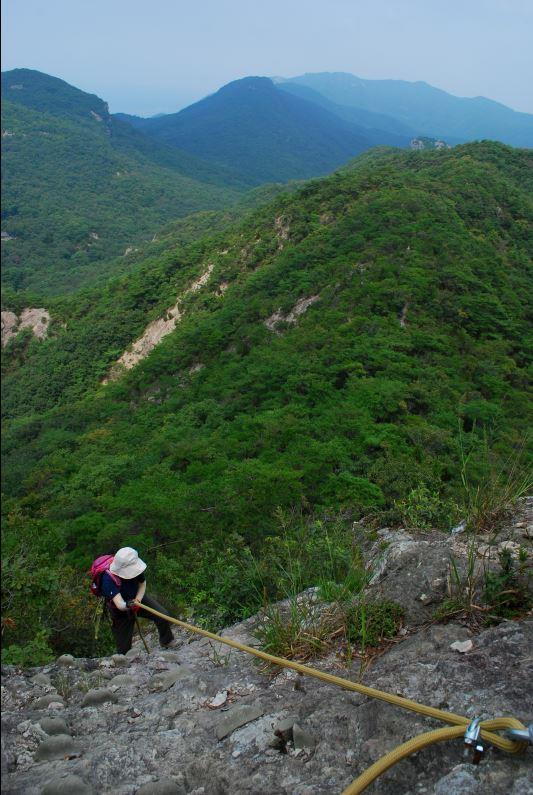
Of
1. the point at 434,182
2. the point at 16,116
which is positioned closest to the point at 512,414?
the point at 434,182

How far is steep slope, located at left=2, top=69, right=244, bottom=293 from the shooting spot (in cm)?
6781

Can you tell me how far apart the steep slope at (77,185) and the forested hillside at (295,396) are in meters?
29.4

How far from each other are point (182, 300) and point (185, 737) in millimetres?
27966

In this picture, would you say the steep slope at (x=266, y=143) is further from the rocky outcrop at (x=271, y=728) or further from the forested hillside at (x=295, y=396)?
the rocky outcrop at (x=271, y=728)

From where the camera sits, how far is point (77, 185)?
9375 cm

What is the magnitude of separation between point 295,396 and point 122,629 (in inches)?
402

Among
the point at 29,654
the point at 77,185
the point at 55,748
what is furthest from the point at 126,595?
the point at 77,185

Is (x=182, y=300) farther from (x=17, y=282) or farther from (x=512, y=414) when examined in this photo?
(x=17, y=282)

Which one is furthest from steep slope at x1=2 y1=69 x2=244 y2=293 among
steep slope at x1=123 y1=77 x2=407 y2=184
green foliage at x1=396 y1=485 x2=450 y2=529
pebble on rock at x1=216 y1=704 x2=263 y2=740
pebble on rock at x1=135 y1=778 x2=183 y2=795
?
pebble on rock at x1=135 y1=778 x2=183 y2=795

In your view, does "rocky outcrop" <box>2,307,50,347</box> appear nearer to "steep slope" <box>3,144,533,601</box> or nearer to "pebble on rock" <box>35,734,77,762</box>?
"steep slope" <box>3,144,533,601</box>

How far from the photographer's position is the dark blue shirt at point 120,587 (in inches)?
169

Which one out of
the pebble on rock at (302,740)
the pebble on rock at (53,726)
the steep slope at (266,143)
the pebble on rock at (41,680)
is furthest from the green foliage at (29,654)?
the steep slope at (266,143)

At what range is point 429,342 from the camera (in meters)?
15.7

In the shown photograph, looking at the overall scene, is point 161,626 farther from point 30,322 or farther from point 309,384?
point 30,322
